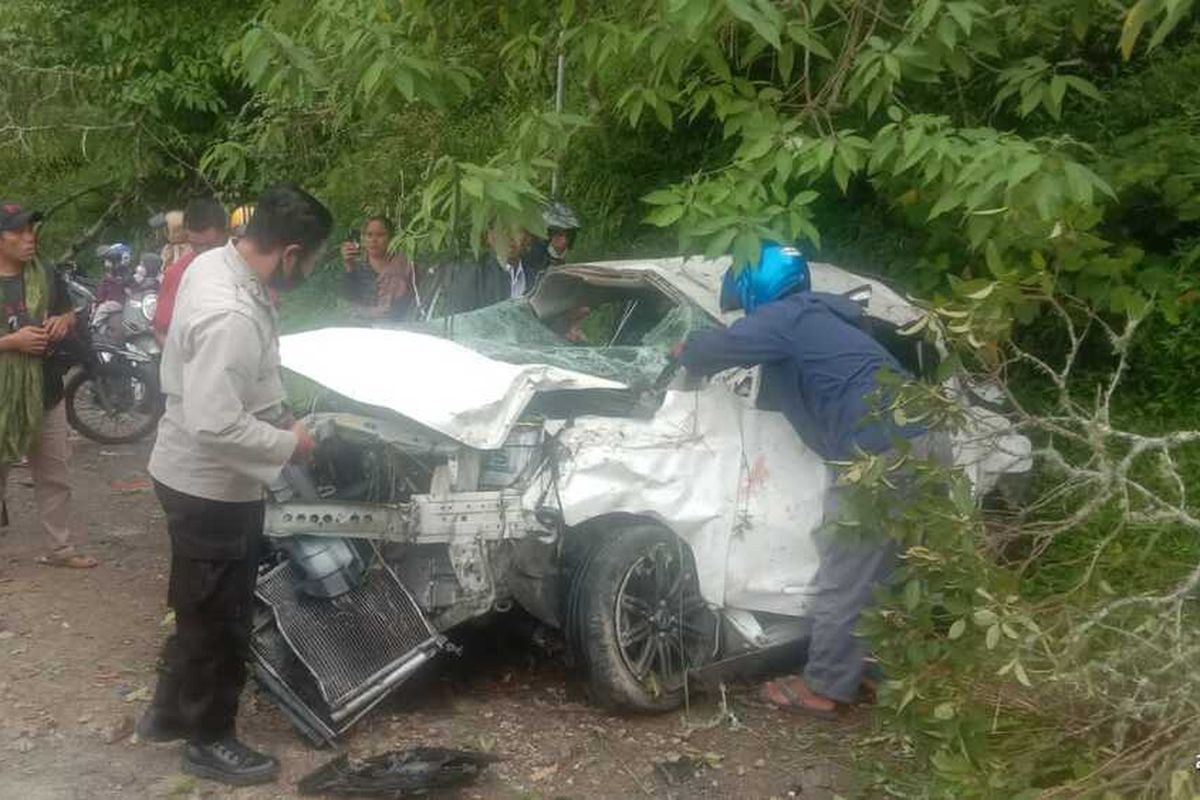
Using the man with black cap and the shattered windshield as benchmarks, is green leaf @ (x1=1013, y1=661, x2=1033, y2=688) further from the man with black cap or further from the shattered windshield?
the man with black cap

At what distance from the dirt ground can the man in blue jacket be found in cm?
Answer: 20

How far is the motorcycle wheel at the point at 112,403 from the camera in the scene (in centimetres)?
1011

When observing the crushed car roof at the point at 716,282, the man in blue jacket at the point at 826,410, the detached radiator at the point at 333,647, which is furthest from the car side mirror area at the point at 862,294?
the detached radiator at the point at 333,647

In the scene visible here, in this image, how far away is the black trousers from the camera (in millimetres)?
4547

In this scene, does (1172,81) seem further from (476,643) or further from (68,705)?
(68,705)

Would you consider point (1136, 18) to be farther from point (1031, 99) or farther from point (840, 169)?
point (1031, 99)

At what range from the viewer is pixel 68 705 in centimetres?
538

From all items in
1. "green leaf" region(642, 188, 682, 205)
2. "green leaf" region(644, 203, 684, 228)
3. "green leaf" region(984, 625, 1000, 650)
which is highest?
"green leaf" region(642, 188, 682, 205)

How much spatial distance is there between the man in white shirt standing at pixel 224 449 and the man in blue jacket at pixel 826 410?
1548 millimetres

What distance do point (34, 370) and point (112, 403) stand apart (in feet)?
11.6

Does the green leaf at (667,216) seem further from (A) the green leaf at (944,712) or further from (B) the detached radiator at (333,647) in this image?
(A) the green leaf at (944,712)

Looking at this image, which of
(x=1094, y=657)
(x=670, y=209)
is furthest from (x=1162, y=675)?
(x=670, y=209)

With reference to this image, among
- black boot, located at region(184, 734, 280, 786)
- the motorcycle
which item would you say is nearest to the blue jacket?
black boot, located at region(184, 734, 280, 786)

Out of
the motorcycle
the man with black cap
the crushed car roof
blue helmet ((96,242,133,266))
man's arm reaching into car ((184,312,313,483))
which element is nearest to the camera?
man's arm reaching into car ((184,312,313,483))
